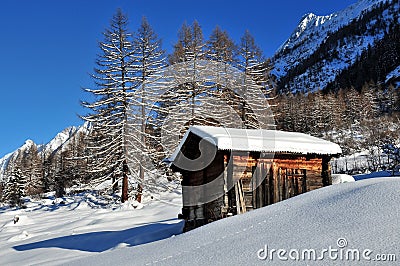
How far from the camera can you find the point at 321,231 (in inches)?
204

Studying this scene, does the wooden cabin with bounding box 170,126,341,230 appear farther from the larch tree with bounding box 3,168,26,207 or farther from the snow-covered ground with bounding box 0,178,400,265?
the larch tree with bounding box 3,168,26,207

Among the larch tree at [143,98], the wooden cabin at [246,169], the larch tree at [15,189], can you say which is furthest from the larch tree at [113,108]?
the larch tree at [15,189]

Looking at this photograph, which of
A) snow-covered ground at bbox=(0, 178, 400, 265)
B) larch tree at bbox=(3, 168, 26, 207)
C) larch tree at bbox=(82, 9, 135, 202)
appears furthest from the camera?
larch tree at bbox=(3, 168, 26, 207)

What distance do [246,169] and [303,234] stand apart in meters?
6.83

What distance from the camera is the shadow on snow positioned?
13.0 metres

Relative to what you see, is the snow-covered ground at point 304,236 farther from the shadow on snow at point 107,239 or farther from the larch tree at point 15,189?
the larch tree at point 15,189

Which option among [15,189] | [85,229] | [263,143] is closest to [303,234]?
[263,143]

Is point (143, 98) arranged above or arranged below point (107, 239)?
above

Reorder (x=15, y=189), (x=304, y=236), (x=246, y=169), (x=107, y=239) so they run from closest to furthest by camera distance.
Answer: (x=304, y=236), (x=246, y=169), (x=107, y=239), (x=15, y=189)

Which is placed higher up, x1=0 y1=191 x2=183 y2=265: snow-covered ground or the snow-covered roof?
the snow-covered roof

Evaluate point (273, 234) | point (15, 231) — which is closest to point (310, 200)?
point (273, 234)

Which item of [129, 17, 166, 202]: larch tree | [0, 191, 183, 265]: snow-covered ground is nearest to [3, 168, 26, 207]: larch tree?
[0, 191, 183, 265]: snow-covered ground

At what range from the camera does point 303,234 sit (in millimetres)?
5230

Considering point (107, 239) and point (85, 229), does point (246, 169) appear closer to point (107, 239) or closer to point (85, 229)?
point (107, 239)
